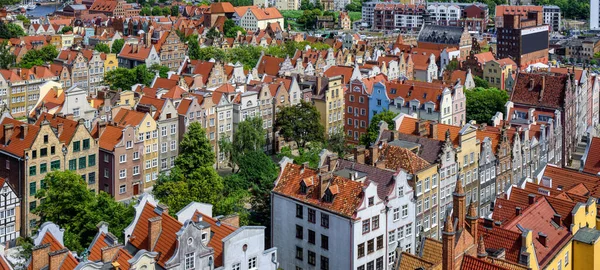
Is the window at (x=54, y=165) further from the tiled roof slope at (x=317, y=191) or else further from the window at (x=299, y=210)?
the window at (x=299, y=210)

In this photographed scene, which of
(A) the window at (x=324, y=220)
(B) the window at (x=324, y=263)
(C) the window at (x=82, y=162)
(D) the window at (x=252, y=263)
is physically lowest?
(B) the window at (x=324, y=263)

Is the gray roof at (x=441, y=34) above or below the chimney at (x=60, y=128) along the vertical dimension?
above

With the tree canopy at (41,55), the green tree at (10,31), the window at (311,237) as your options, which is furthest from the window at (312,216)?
the green tree at (10,31)

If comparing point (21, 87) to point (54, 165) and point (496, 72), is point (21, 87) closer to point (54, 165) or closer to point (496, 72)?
point (54, 165)

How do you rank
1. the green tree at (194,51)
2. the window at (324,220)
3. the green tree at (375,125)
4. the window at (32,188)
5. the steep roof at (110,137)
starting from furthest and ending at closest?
the green tree at (194,51) → the green tree at (375,125) → the steep roof at (110,137) → the window at (32,188) → the window at (324,220)

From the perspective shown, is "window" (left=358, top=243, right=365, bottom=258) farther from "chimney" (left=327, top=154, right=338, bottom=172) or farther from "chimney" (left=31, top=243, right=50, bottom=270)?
"chimney" (left=31, top=243, right=50, bottom=270)

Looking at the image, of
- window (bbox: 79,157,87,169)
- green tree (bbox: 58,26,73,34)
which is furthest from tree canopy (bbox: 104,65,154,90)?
green tree (bbox: 58,26,73,34)

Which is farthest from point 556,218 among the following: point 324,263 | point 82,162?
point 82,162

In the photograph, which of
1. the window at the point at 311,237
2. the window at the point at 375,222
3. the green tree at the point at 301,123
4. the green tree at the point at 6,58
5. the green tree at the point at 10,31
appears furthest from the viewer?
the green tree at the point at 10,31
